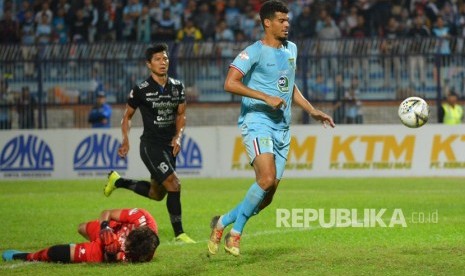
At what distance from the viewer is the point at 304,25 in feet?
92.8

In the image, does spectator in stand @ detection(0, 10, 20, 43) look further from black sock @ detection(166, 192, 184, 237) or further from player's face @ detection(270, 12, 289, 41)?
player's face @ detection(270, 12, 289, 41)

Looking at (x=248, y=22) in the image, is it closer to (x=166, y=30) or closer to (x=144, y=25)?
(x=166, y=30)

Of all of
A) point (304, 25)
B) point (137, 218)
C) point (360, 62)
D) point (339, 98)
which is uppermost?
point (304, 25)

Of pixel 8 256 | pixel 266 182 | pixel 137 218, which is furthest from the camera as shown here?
pixel 8 256

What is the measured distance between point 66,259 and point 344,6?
20.0 m

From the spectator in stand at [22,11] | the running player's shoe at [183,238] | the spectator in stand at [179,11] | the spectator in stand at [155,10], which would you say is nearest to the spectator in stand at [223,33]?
the spectator in stand at [179,11]

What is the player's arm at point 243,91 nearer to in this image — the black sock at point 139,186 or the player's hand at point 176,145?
the player's hand at point 176,145

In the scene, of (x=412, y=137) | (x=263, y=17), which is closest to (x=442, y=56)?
(x=412, y=137)

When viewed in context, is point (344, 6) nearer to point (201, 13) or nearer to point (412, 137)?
point (201, 13)

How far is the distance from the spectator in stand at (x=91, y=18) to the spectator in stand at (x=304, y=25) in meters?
5.76

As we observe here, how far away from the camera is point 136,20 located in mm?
29156

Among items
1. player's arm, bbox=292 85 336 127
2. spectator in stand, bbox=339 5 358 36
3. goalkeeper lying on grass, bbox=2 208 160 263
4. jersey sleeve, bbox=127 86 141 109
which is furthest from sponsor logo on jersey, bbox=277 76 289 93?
spectator in stand, bbox=339 5 358 36

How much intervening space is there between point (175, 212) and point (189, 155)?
11.5 meters

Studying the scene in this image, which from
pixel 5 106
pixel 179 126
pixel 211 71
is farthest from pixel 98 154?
pixel 179 126
